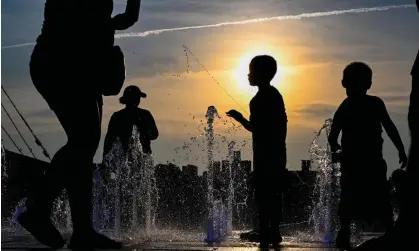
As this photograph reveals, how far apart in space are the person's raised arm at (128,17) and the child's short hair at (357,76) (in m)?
2.10

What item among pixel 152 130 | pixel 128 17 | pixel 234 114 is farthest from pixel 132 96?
pixel 128 17

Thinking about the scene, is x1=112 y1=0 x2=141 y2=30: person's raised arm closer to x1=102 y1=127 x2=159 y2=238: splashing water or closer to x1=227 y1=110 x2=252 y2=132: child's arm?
x1=227 y1=110 x2=252 y2=132: child's arm

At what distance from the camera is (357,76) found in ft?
25.4

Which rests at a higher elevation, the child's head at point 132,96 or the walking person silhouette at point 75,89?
the child's head at point 132,96

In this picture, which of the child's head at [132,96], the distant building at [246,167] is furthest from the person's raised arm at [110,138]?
the distant building at [246,167]

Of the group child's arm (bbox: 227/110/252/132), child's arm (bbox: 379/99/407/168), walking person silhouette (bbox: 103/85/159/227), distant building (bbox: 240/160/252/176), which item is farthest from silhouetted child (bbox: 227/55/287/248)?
distant building (bbox: 240/160/252/176)

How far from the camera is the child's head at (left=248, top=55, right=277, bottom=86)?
8164mm

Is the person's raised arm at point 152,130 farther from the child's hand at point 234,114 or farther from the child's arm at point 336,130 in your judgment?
the child's arm at point 336,130

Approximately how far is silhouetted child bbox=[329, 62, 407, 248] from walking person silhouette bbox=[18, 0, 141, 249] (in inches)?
84.1

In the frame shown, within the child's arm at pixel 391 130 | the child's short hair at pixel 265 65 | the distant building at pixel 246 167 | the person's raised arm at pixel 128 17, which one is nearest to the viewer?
the person's raised arm at pixel 128 17

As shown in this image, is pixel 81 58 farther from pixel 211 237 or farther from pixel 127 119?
pixel 127 119

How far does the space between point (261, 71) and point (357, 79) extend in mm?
897

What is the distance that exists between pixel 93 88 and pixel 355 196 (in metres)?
2.53

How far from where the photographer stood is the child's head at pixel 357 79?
7.75 m
